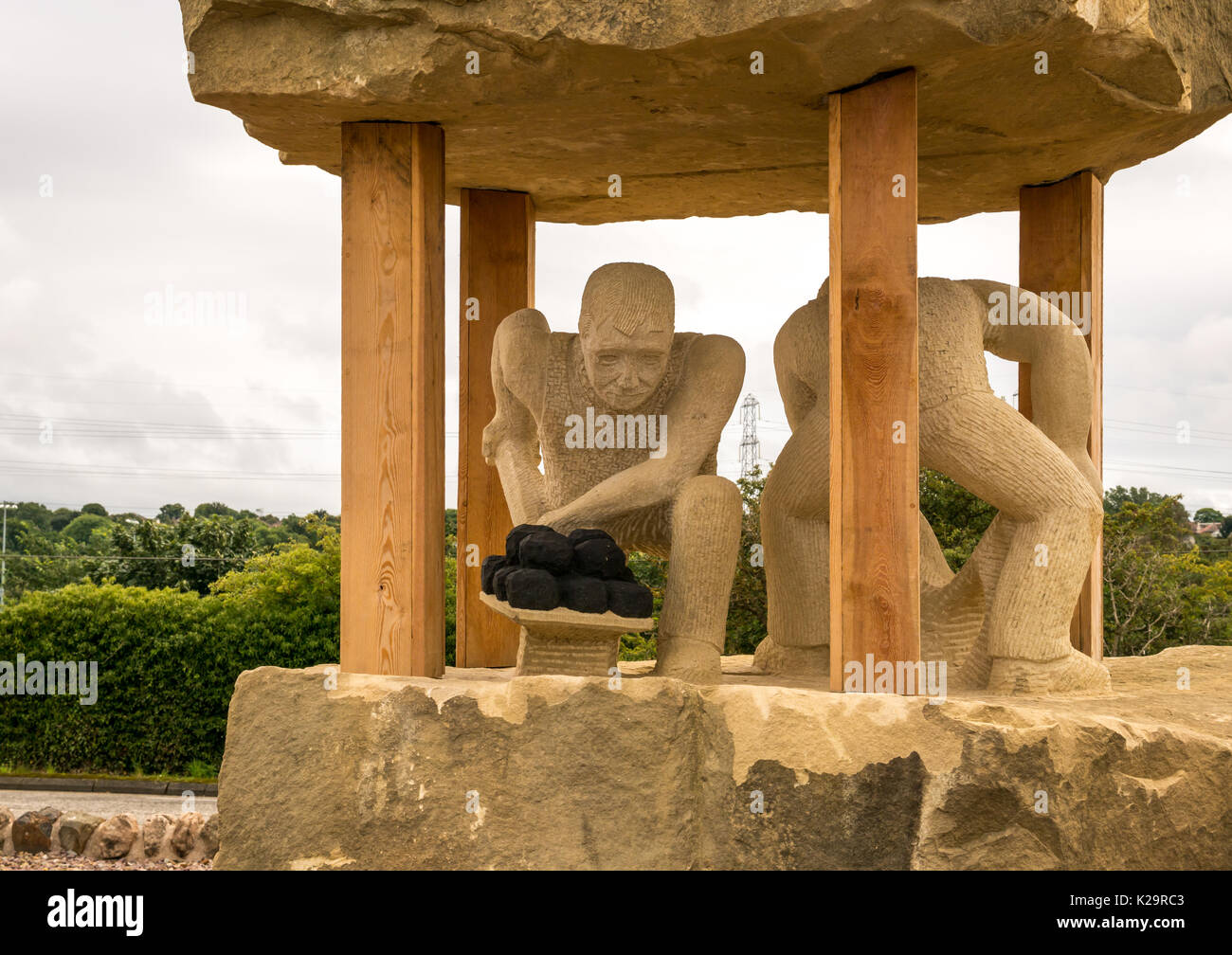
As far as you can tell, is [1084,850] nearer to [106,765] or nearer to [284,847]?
[284,847]

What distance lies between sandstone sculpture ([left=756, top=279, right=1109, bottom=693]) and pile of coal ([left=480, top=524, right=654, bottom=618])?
47.2 inches

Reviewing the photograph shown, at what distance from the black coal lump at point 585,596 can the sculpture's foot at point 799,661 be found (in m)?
1.50

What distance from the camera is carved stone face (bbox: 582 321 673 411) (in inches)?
221

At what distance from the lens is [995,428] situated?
5.65 metres

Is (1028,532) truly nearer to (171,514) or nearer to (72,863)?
(72,863)

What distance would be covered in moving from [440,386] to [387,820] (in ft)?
5.71

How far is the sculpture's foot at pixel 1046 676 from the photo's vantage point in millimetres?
5523

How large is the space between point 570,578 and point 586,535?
0.62ft

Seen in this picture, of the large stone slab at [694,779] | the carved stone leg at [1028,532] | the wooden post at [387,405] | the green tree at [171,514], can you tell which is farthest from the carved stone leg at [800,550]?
the green tree at [171,514]

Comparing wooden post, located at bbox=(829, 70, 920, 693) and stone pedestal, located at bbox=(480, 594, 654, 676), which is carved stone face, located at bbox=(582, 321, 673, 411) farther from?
stone pedestal, located at bbox=(480, 594, 654, 676)

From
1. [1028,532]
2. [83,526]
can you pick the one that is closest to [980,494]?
[1028,532]

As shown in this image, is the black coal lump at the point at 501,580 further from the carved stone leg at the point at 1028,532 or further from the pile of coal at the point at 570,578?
the carved stone leg at the point at 1028,532

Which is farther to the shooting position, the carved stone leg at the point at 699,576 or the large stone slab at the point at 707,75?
the carved stone leg at the point at 699,576

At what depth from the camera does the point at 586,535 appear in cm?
526
